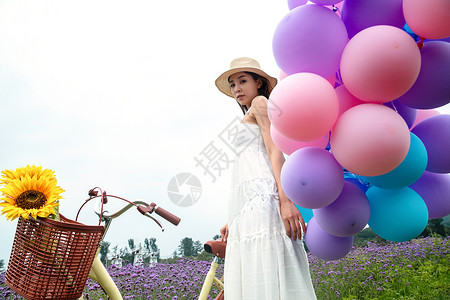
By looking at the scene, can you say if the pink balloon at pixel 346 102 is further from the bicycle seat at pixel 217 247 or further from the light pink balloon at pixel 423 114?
the bicycle seat at pixel 217 247

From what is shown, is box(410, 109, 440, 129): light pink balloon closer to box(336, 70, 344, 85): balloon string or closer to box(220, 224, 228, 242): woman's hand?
box(336, 70, 344, 85): balloon string

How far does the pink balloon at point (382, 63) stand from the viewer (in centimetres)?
119

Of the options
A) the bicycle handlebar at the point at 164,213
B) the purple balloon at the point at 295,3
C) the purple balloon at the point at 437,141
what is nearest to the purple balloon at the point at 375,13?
the purple balloon at the point at 295,3

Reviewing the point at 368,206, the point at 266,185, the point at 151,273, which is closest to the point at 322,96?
the point at 368,206

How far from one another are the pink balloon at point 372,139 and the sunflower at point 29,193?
1.23 metres

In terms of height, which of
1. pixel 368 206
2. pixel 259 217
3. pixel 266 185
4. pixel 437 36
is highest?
pixel 437 36

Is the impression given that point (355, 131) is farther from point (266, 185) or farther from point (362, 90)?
point (266, 185)

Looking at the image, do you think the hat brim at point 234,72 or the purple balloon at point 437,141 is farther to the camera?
the hat brim at point 234,72

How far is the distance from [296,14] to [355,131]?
1.66 ft

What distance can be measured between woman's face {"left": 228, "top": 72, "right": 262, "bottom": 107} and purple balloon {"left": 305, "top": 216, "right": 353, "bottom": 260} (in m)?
0.87

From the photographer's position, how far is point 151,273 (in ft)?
12.5

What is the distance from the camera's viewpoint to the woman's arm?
1.69 metres

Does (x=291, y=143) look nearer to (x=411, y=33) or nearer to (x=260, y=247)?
(x=260, y=247)

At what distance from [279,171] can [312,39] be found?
70cm
